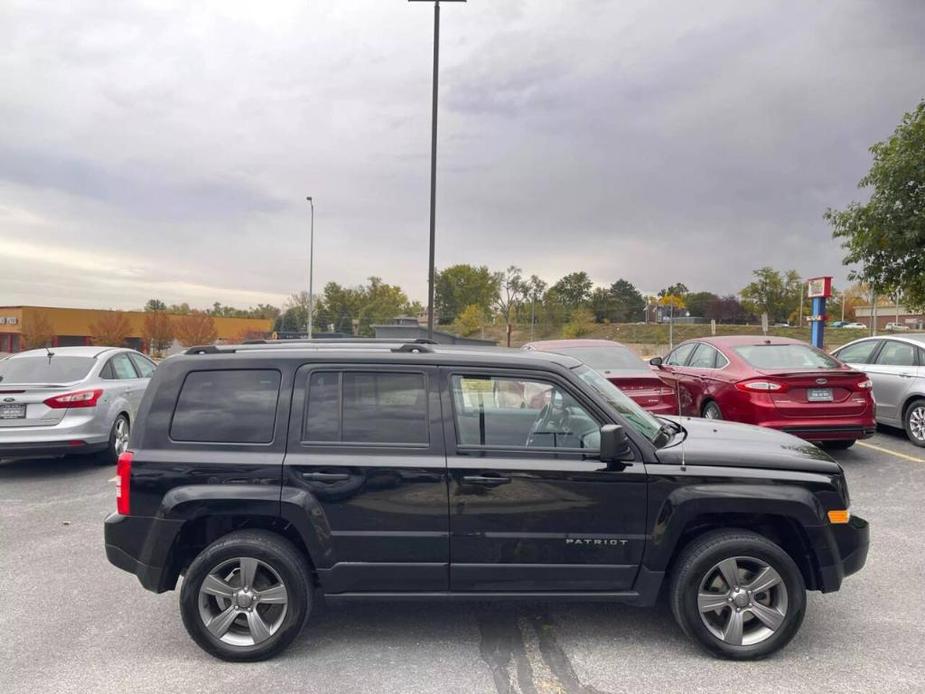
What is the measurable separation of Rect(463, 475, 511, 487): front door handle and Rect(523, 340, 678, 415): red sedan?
3.84 metres

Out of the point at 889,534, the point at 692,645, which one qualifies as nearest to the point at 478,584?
the point at 692,645

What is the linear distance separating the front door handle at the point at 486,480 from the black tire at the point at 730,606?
42.9 inches

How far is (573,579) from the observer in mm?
3543

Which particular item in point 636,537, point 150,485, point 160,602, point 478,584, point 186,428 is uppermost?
point 186,428

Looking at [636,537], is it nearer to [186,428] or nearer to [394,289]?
[186,428]

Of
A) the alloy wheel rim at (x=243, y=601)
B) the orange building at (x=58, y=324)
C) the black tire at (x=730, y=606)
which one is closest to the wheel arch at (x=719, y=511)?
the black tire at (x=730, y=606)

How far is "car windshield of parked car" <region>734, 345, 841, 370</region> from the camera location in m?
8.12

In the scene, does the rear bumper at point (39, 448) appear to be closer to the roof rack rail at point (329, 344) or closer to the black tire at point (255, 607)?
the roof rack rail at point (329, 344)

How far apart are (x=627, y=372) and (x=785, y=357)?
6.90ft

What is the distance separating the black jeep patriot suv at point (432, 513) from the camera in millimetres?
3492

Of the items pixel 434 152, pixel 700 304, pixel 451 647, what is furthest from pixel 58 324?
pixel 700 304

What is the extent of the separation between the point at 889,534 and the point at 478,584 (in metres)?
4.15

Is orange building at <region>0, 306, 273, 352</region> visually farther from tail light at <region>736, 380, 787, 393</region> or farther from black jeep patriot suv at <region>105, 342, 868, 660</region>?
black jeep patriot suv at <region>105, 342, 868, 660</region>

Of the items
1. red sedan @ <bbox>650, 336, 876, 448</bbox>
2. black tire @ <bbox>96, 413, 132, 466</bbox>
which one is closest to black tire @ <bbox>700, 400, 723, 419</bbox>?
red sedan @ <bbox>650, 336, 876, 448</bbox>
